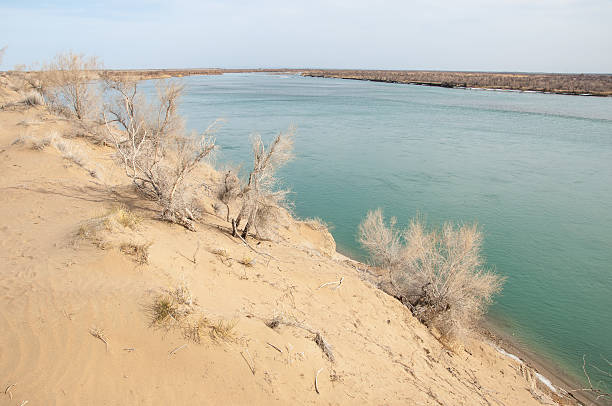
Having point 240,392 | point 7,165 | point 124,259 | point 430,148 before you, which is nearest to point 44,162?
point 7,165

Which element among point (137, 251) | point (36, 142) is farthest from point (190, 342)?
point (36, 142)

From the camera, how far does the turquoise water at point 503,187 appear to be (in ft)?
36.5

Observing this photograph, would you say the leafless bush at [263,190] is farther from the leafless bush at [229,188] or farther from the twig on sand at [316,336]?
the twig on sand at [316,336]

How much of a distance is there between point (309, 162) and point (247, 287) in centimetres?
1720

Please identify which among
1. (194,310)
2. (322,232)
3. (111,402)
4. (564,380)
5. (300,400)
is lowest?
(564,380)

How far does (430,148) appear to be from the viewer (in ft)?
90.6

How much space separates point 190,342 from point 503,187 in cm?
2065

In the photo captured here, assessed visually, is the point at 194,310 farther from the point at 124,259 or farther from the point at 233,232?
the point at 233,232

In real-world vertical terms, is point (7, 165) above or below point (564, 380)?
above

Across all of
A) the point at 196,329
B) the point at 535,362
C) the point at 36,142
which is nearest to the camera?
the point at 196,329

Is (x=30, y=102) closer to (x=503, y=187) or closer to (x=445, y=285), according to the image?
(x=445, y=285)

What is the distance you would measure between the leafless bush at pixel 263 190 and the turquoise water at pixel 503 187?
4.57m

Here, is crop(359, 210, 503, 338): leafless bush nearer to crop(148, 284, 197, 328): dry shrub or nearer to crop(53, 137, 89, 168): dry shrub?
crop(148, 284, 197, 328): dry shrub

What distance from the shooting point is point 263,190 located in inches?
416
